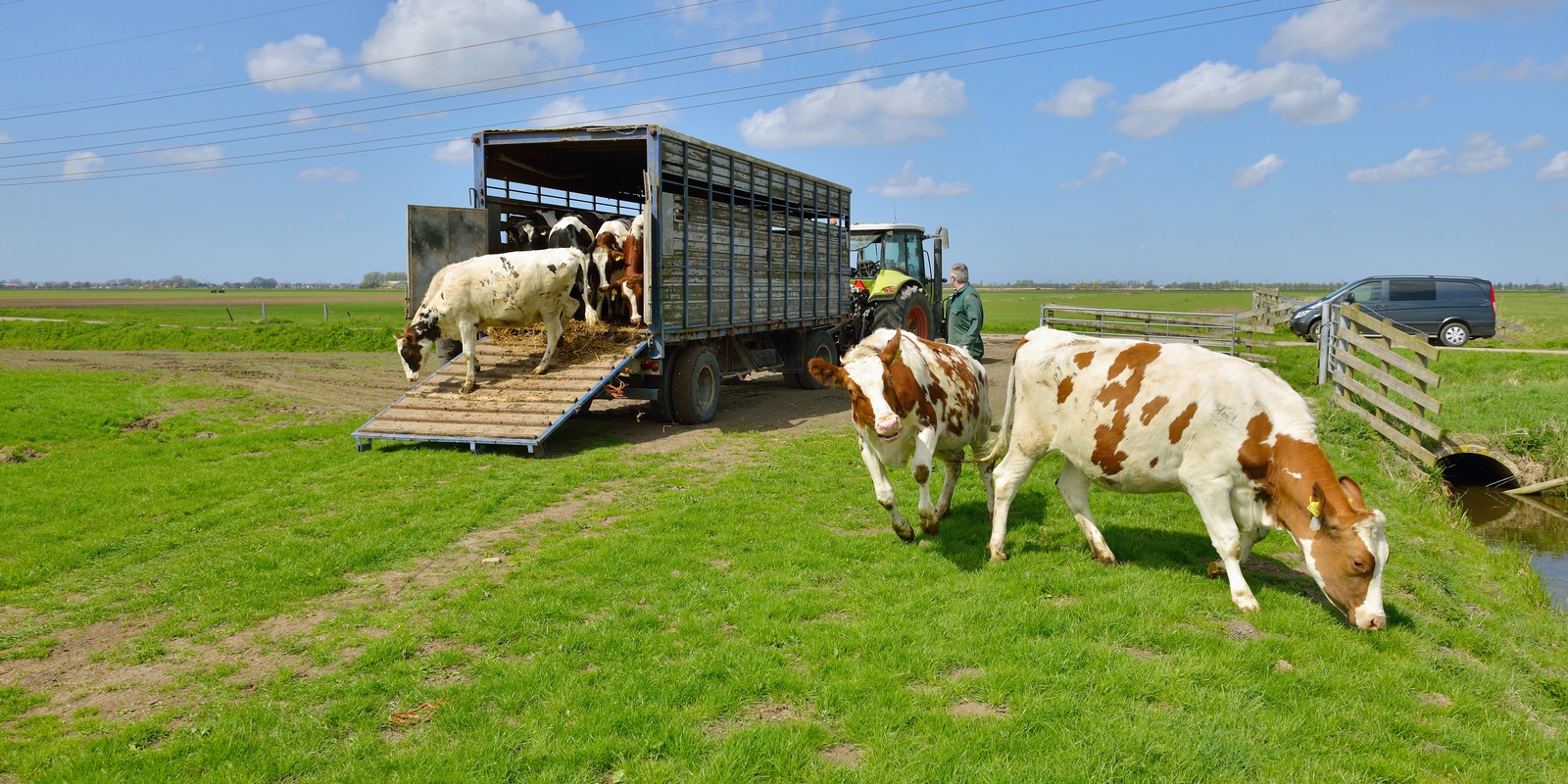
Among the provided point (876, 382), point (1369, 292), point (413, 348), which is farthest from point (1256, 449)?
point (1369, 292)

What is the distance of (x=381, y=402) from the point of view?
14141mm

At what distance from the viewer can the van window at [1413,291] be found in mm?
22016

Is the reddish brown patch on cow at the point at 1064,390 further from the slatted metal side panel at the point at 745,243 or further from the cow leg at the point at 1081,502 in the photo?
the slatted metal side panel at the point at 745,243

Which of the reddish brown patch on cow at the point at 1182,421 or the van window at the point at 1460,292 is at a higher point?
the van window at the point at 1460,292

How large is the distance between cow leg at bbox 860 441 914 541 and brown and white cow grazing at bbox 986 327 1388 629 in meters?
0.65

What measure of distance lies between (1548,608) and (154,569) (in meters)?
10.3

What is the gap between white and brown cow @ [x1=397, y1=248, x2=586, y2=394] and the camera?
430 inches

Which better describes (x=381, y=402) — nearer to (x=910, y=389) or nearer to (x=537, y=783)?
(x=910, y=389)

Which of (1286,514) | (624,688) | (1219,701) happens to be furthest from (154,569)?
(1286,514)

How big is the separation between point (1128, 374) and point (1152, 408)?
311 mm

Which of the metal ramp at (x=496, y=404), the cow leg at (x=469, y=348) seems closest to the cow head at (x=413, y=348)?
the metal ramp at (x=496, y=404)

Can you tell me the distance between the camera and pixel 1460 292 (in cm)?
2183

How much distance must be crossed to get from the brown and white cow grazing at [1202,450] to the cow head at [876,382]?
88 centimetres

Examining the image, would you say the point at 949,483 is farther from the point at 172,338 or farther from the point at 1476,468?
the point at 172,338
